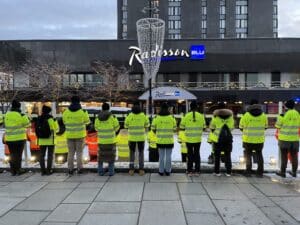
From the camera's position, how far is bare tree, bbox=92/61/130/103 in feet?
136

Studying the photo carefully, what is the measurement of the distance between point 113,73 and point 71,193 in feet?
123

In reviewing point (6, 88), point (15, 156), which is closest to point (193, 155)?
point (15, 156)

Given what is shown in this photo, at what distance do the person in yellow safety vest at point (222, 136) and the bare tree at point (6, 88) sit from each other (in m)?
30.5

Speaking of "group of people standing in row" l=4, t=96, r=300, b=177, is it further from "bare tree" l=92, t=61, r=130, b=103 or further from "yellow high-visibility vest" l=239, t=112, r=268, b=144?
"bare tree" l=92, t=61, r=130, b=103

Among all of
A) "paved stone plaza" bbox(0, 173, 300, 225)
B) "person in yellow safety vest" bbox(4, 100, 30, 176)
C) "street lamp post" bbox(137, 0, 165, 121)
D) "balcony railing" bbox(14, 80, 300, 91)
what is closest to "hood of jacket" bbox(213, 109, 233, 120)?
"paved stone plaza" bbox(0, 173, 300, 225)

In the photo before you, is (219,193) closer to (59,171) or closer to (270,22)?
(59,171)

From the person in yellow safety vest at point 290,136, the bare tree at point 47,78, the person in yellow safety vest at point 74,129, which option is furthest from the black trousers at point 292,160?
the bare tree at point 47,78

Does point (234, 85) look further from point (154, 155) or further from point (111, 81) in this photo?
point (154, 155)

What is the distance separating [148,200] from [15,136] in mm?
4171

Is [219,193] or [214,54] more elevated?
[214,54]

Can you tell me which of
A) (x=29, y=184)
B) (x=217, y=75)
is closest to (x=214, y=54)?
(x=217, y=75)

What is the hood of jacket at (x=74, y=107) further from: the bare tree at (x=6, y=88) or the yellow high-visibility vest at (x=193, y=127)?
the bare tree at (x=6, y=88)

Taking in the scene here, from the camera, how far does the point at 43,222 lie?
6.10 metres

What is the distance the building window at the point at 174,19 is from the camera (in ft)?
307
